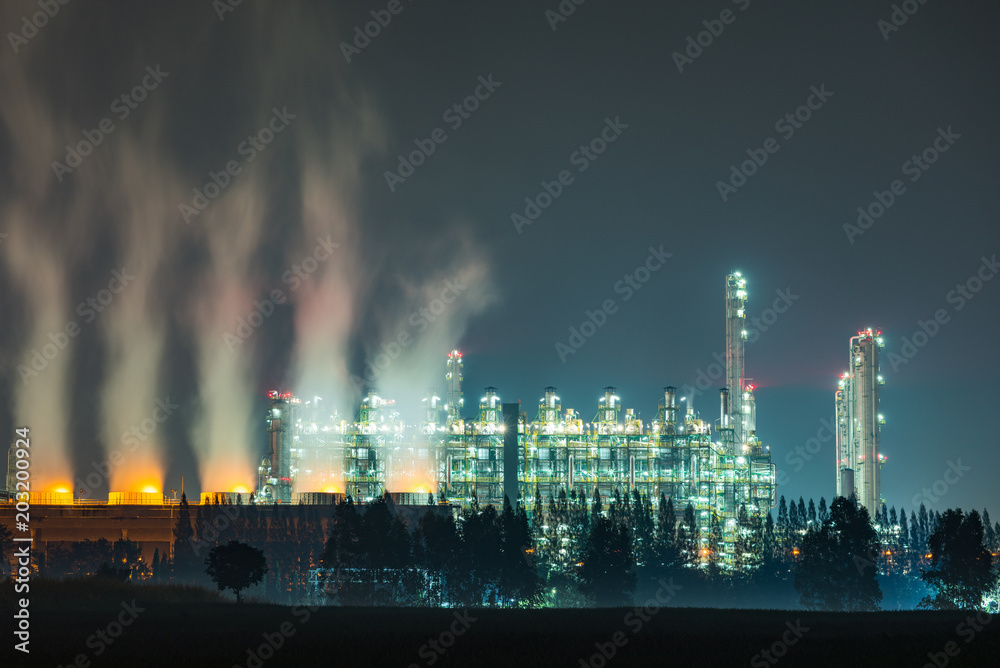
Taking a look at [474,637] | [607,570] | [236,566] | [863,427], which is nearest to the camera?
[474,637]

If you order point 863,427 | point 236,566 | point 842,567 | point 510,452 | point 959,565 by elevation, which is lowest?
point 842,567

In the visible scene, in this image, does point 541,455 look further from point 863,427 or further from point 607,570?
point 607,570

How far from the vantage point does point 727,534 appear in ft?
384

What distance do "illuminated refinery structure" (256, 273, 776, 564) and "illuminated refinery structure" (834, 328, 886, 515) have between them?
361 inches

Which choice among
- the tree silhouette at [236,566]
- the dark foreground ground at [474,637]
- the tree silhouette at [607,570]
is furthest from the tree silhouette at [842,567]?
the tree silhouette at [236,566]

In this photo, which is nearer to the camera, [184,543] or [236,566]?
[236,566]

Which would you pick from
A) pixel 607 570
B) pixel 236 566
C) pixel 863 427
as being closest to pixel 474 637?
pixel 236 566

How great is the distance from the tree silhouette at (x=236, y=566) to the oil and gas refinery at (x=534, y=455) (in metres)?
57.5

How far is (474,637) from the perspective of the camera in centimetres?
4091

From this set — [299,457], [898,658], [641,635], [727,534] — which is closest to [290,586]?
[299,457]

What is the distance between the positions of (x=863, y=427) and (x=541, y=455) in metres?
34.8

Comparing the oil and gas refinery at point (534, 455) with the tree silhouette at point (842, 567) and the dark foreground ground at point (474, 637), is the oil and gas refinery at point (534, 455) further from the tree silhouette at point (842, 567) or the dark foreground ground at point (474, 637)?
the dark foreground ground at point (474, 637)

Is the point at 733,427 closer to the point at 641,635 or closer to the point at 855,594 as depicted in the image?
the point at 855,594

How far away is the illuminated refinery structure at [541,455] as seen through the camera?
400ft
